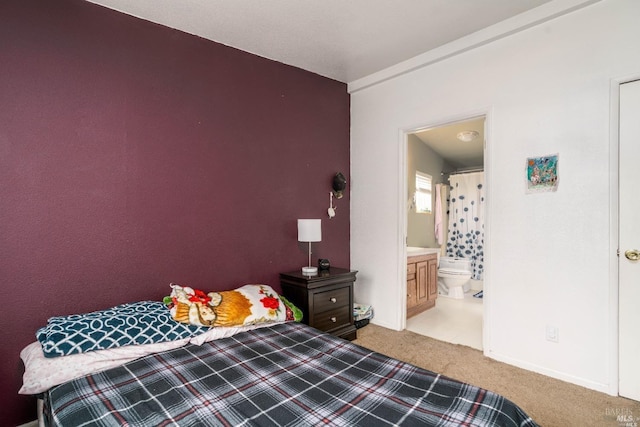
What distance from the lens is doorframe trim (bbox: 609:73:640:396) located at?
212 cm

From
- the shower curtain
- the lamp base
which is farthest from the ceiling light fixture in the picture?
the lamp base

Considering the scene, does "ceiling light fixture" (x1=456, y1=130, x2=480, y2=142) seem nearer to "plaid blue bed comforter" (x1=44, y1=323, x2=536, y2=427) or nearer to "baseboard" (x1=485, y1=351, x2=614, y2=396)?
"baseboard" (x1=485, y1=351, x2=614, y2=396)

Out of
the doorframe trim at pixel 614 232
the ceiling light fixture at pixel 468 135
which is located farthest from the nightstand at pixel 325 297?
the ceiling light fixture at pixel 468 135

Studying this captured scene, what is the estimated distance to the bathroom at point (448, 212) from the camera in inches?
172

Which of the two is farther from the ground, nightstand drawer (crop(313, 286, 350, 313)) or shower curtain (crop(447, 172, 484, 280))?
shower curtain (crop(447, 172, 484, 280))

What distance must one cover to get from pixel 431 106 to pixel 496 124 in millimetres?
646

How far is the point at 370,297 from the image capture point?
3.69m

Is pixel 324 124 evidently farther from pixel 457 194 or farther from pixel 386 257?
pixel 457 194

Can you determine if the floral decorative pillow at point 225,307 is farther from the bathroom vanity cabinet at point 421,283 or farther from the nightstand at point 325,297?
the bathroom vanity cabinet at point 421,283

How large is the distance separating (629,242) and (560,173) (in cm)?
60

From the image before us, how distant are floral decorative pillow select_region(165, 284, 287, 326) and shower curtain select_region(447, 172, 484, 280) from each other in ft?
13.2

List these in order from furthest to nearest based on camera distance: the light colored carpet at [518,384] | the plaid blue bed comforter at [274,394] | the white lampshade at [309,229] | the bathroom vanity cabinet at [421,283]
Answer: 1. the bathroom vanity cabinet at [421,283]
2. the white lampshade at [309,229]
3. the light colored carpet at [518,384]
4. the plaid blue bed comforter at [274,394]

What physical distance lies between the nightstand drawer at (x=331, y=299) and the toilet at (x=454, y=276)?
2375 mm

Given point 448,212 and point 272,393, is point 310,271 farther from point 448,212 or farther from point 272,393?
point 448,212
